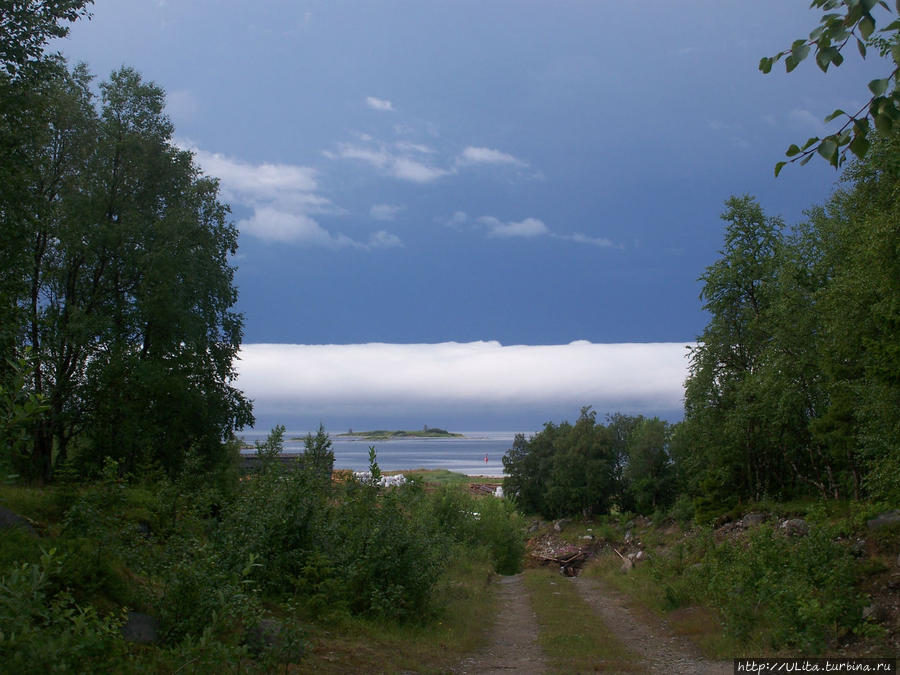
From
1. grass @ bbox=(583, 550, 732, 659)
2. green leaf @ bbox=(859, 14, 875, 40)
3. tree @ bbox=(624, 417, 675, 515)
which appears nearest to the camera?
green leaf @ bbox=(859, 14, 875, 40)

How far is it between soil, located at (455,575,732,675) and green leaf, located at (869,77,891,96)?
374 inches

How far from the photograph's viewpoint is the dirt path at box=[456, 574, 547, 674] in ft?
34.1

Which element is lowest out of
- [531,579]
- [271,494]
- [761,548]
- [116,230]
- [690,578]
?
[531,579]

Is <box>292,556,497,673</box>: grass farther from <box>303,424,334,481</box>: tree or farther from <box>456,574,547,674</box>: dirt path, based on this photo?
<box>303,424,334,481</box>: tree

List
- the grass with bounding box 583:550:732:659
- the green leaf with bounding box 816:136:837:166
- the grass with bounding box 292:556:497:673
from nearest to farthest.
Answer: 1. the green leaf with bounding box 816:136:837:166
2. the grass with bounding box 292:556:497:673
3. the grass with bounding box 583:550:732:659

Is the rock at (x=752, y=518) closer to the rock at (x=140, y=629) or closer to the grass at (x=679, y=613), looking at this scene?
the grass at (x=679, y=613)

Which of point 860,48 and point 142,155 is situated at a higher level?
point 142,155

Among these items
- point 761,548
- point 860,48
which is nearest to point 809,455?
point 761,548

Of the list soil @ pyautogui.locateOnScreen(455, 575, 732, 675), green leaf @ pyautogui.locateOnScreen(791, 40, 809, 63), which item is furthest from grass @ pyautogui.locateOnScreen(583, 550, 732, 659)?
green leaf @ pyautogui.locateOnScreen(791, 40, 809, 63)

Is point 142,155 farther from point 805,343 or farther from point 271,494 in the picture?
point 805,343

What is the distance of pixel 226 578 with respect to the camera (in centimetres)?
793

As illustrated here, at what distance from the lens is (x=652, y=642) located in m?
13.2

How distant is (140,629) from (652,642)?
10182mm

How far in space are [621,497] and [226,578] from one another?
46408 mm
